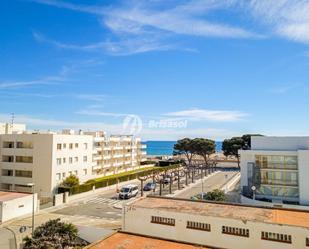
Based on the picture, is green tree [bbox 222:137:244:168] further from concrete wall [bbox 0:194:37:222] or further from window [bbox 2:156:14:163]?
concrete wall [bbox 0:194:37:222]

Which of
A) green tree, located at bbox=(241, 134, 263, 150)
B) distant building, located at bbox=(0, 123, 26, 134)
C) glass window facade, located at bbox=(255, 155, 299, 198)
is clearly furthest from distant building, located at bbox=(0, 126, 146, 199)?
green tree, located at bbox=(241, 134, 263, 150)

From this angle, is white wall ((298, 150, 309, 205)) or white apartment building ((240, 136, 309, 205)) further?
white apartment building ((240, 136, 309, 205))

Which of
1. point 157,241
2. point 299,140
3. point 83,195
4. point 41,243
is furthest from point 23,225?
point 299,140

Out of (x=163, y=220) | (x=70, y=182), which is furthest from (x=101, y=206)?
(x=163, y=220)

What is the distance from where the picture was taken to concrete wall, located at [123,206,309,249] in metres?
21.5

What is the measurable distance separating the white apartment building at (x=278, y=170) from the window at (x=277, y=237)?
24.6m

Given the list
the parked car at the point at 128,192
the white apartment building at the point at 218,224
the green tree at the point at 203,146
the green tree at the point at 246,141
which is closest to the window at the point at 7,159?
the parked car at the point at 128,192

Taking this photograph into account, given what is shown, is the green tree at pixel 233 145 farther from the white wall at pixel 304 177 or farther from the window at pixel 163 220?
the window at pixel 163 220

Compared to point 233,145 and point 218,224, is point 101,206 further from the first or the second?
point 233,145

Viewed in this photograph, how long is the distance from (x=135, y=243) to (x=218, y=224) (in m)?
6.33

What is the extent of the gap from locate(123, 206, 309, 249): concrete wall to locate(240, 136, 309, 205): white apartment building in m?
24.1

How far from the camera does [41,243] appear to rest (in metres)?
25.1

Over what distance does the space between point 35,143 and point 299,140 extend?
44054 mm

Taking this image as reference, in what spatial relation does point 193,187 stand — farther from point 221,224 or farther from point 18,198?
point 221,224
